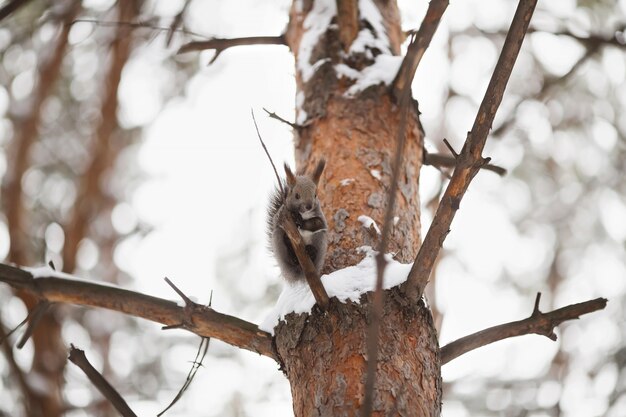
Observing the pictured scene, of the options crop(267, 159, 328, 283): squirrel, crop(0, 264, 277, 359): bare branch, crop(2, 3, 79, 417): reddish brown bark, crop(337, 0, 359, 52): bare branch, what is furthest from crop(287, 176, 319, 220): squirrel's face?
crop(2, 3, 79, 417): reddish brown bark

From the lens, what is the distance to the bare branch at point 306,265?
1.50 m

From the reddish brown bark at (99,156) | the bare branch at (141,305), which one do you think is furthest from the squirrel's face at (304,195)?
the reddish brown bark at (99,156)

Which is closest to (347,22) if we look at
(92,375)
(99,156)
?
(92,375)

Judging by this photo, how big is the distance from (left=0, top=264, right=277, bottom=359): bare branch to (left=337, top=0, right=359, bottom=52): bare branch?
1175 millimetres

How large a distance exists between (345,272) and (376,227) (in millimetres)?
234

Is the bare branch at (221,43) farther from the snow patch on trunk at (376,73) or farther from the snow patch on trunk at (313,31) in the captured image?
the snow patch on trunk at (376,73)

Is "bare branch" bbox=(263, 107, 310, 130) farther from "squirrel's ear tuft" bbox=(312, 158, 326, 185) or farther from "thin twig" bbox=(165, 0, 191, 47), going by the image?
"thin twig" bbox=(165, 0, 191, 47)

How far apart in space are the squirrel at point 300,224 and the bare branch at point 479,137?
19.9 inches

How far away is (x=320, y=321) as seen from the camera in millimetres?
1673

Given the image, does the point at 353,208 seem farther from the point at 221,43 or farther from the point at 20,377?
the point at 20,377

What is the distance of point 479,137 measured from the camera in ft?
4.96

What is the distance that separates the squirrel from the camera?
6.51 feet

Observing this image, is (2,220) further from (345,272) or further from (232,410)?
(345,272)

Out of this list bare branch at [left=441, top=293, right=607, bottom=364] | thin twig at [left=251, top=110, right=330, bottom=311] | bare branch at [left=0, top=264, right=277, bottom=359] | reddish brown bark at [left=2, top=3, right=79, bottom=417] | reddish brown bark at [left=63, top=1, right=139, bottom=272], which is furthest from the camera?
reddish brown bark at [left=63, top=1, right=139, bottom=272]
